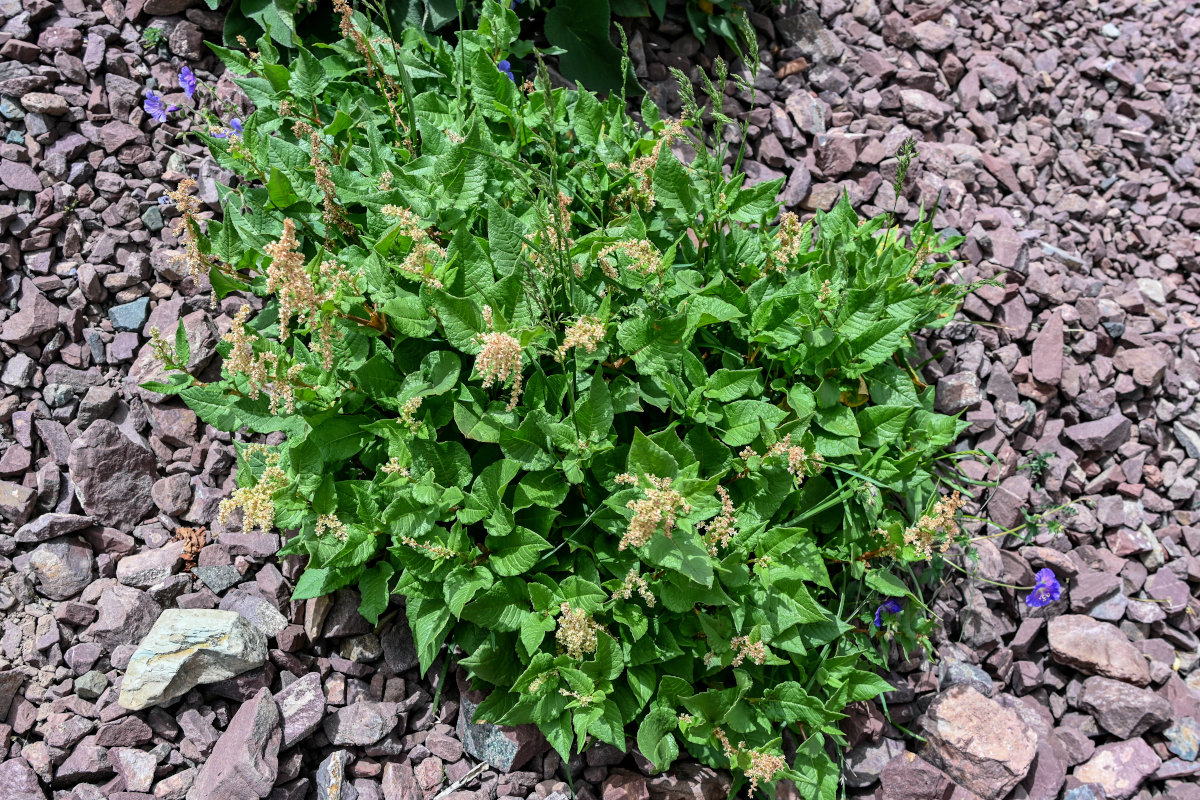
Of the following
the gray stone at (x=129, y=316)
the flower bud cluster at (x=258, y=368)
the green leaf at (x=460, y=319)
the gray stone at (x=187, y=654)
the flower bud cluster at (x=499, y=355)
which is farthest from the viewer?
the gray stone at (x=129, y=316)

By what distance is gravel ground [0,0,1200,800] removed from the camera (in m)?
2.83

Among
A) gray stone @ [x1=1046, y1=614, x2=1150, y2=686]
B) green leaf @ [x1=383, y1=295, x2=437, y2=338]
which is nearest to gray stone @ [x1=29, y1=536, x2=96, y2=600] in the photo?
green leaf @ [x1=383, y1=295, x2=437, y2=338]

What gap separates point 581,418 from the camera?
2633 millimetres

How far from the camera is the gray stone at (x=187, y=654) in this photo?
8.90 ft

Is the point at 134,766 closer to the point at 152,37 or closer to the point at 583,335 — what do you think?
the point at 583,335

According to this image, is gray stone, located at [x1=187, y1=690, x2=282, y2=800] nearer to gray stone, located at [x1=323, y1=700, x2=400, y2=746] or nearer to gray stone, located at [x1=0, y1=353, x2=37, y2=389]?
gray stone, located at [x1=323, y1=700, x2=400, y2=746]

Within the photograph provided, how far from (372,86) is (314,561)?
2210mm

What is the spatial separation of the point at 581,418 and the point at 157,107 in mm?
2680

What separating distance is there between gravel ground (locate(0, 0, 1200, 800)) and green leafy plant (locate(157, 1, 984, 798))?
32 cm

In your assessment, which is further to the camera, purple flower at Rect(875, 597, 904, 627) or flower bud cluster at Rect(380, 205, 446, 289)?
purple flower at Rect(875, 597, 904, 627)

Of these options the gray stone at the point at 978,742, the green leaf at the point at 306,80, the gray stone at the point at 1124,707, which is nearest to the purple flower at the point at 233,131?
the green leaf at the point at 306,80

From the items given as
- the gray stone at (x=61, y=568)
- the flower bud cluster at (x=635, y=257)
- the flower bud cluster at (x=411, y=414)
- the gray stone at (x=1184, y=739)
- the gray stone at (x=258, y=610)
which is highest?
the flower bud cluster at (x=635, y=257)

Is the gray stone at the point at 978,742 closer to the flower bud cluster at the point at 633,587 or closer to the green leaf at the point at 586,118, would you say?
the flower bud cluster at the point at 633,587

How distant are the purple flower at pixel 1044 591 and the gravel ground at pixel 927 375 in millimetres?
104
